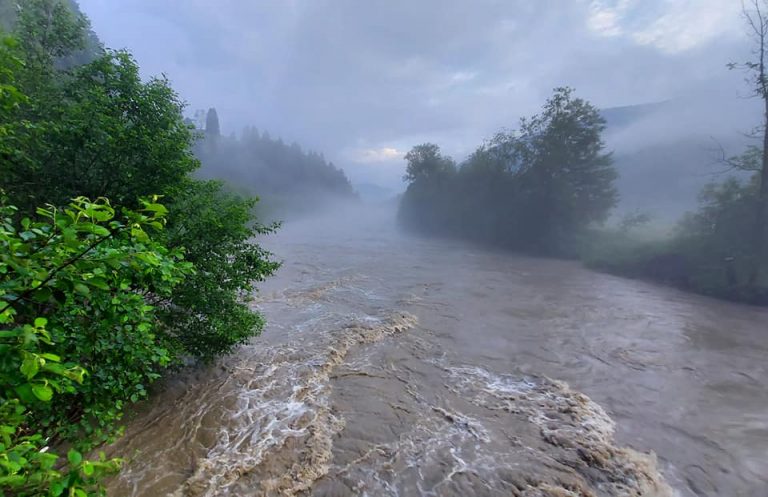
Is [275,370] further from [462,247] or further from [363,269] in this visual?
[462,247]

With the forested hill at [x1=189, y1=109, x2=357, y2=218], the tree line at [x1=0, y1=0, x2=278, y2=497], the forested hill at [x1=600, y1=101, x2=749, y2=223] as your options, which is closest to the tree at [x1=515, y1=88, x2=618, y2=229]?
the forested hill at [x1=600, y1=101, x2=749, y2=223]

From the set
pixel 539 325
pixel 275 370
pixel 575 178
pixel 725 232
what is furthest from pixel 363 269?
pixel 575 178

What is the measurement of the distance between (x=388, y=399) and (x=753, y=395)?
30.5ft

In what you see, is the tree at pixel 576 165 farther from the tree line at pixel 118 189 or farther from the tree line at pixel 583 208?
the tree line at pixel 118 189

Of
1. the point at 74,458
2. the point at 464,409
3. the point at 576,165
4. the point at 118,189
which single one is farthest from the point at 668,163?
the point at 74,458

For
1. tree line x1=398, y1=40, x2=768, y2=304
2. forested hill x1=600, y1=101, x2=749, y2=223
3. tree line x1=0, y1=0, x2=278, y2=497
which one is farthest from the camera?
forested hill x1=600, y1=101, x2=749, y2=223

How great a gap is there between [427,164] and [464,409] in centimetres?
5472

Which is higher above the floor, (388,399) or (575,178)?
(575,178)

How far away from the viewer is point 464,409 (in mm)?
7453

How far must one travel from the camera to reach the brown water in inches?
219

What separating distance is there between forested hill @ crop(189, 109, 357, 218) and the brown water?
79100mm

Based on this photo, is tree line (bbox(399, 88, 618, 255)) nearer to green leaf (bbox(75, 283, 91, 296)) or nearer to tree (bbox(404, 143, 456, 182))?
tree (bbox(404, 143, 456, 182))

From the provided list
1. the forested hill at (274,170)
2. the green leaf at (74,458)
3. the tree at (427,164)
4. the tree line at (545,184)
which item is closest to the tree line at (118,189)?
the green leaf at (74,458)

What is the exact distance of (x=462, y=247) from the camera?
37312 mm
